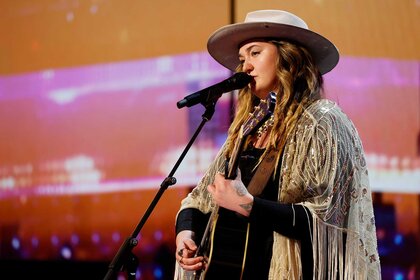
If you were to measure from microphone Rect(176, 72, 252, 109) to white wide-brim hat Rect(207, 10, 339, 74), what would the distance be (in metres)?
0.16

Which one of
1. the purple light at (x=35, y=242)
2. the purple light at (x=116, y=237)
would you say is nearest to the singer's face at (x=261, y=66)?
the purple light at (x=116, y=237)

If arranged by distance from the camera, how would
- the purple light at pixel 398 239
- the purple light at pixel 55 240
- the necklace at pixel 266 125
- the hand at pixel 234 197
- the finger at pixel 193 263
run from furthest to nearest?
the purple light at pixel 55 240
the purple light at pixel 398 239
the necklace at pixel 266 125
the finger at pixel 193 263
the hand at pixel 234 197

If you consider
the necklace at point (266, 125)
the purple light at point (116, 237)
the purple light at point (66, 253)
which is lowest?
the purple light at point (66, 253)

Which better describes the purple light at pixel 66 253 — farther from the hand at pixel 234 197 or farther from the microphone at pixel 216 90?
the hand at pixel 234 197

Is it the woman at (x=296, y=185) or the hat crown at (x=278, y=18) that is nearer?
the woman at (x=296, y=185)

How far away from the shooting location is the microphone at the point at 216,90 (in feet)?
5.62

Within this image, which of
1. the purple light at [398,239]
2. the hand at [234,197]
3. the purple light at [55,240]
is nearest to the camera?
the hand at [234,197]

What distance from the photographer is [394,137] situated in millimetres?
2529

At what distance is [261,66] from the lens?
69.7 inches

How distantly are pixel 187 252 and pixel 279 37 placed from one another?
2.07 feet

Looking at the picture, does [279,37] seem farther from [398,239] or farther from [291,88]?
[398,239]

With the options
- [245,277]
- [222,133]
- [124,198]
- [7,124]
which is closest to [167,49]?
[222,133]

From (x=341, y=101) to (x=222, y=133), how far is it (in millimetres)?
514

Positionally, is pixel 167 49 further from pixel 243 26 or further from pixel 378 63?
pixel 243 26
